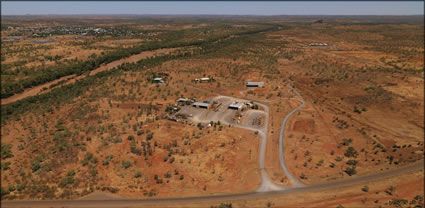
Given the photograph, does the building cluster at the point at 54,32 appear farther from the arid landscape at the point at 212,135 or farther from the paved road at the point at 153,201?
the paved road at the point at 153,201

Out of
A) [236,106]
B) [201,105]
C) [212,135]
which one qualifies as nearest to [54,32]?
[201,105]

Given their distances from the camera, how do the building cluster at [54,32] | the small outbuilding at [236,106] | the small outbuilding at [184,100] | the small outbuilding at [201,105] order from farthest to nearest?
the building cluster at [54,32], the small outbuilding at [184,100], the small outbuilding at [201,105], the small outbuilding at [236,106]

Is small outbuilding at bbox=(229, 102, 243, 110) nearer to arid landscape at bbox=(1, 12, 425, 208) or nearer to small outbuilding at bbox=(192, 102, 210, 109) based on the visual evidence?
arid landscape at bbox=(1, 12, 425, 208)

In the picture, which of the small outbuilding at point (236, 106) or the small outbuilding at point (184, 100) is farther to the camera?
the small outbuilding at point (184, 100)

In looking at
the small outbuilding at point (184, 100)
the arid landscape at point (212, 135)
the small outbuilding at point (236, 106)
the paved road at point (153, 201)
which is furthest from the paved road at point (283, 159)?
the small outbuilding at point (184, 100)

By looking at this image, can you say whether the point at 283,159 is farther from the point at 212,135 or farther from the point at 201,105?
the point at 201,105

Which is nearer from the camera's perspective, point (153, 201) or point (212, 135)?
point (153, 201)

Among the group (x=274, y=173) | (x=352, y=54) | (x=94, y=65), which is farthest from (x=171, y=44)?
(x=274, y=173)

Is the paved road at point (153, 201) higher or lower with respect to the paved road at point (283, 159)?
lower

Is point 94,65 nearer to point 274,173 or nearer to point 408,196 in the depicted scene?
point 274,173
